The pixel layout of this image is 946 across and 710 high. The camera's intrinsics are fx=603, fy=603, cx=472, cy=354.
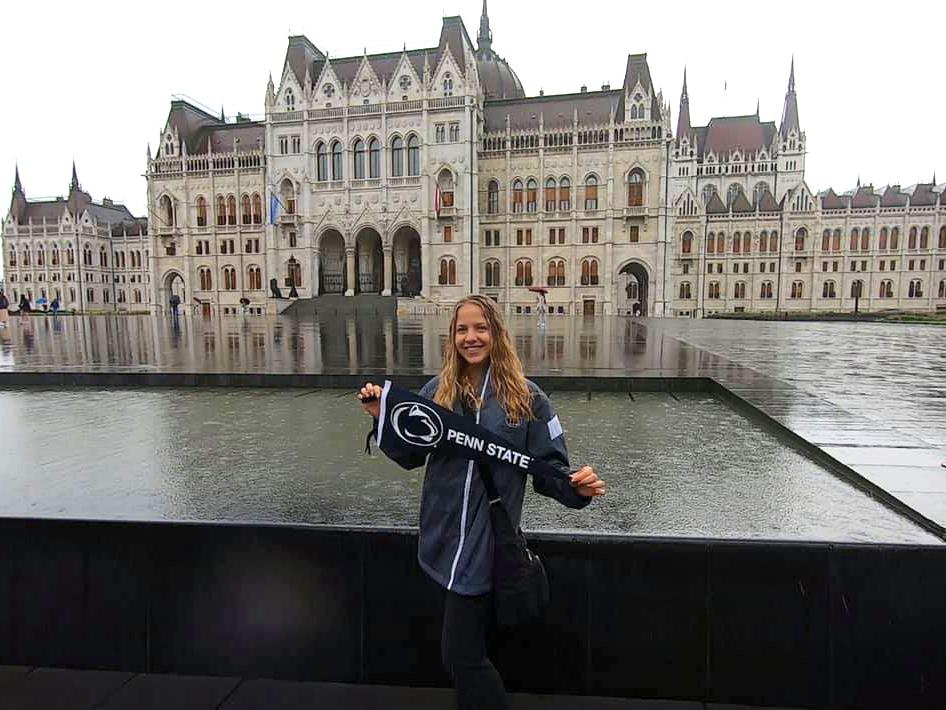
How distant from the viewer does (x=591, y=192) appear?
5072cm

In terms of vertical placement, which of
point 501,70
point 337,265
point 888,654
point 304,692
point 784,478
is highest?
point 501,70

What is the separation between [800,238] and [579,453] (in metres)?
69.0

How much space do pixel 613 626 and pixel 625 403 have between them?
13.9 ft

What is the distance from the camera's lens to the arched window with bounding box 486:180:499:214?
52.1m

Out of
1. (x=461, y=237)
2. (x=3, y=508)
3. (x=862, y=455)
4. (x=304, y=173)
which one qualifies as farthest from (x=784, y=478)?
(x=304, y=173)

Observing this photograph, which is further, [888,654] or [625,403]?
[625,403]

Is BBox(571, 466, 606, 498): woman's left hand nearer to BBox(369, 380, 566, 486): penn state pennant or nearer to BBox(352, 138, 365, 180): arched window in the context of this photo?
BBox(369, 380, 566, 486): penn state pennant

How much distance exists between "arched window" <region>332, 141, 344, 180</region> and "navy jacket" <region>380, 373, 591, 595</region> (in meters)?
53.0

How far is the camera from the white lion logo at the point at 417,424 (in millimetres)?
2004

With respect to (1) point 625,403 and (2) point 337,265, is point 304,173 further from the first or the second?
(1) point 625,403

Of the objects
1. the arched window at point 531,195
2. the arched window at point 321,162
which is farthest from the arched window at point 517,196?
the arched window at point 321,162

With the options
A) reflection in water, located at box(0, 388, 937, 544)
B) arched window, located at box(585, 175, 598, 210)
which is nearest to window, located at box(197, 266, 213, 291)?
arched window, located at box(585, 175, 598, 210)

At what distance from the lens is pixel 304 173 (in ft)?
170

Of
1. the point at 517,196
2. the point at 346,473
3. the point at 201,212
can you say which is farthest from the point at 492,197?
the point at 346,473
